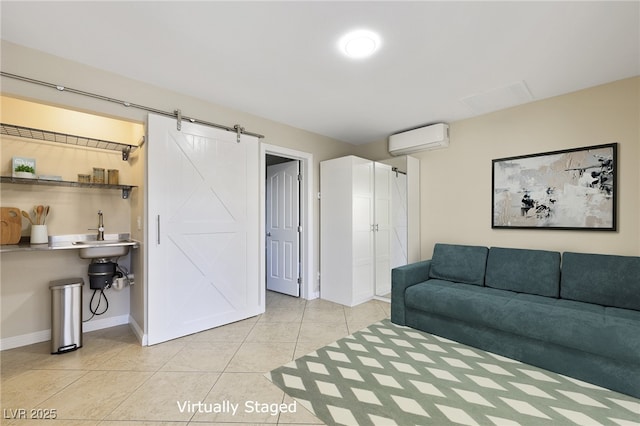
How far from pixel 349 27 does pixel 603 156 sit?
8.88ft

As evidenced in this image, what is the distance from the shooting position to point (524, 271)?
2797 millimetres

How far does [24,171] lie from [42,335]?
1547mm

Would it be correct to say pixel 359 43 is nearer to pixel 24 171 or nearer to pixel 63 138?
pixel 63 138

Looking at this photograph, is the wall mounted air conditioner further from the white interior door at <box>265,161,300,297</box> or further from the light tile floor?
the light tile floor

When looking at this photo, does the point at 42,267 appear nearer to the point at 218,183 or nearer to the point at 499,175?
the point at 218,183

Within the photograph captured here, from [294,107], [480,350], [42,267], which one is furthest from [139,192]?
[480,350]

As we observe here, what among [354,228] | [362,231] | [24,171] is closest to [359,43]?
[354,228]

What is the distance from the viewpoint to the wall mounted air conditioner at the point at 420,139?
3.63m

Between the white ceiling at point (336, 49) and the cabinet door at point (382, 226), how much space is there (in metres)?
1.35

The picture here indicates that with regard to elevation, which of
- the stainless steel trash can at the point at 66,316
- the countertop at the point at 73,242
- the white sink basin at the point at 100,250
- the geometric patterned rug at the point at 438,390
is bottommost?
the geometric patterned rug at the point at 438,390

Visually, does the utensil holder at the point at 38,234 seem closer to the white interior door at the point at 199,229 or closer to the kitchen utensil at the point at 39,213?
the kitchen utensil at the point at 39,213

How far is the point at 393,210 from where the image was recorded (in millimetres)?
4195

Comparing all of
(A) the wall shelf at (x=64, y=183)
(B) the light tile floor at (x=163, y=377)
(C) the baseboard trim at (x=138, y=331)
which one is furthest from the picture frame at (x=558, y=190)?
(A) the wall shelf at (x=64, y=183)

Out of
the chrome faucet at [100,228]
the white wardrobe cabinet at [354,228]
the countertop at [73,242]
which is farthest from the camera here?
the white wardrobe cabinet at [354,228]
